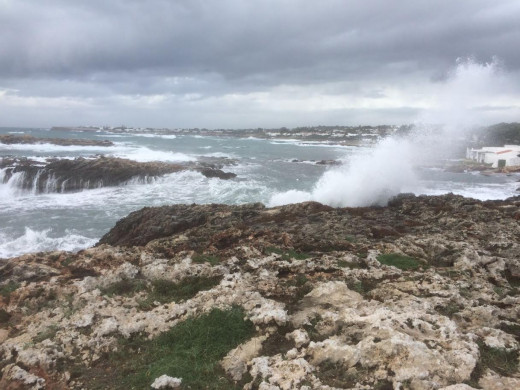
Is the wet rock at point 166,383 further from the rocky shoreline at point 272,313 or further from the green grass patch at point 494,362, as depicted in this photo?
the green grass patch at point 494,362

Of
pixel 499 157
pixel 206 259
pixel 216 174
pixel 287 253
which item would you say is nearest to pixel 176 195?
pixel 216 174

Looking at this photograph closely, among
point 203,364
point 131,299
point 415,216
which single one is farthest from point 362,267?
point 415,216

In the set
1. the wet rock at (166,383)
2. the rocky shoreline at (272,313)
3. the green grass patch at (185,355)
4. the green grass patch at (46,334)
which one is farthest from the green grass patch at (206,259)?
the wet rock at (166,383)

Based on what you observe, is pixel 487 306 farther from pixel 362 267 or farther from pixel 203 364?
pixel 203 364

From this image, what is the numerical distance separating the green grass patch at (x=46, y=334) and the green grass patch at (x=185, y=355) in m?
1.19

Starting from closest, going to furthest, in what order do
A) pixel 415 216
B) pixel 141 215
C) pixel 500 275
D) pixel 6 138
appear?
pixel 500 275 → pixel 415 216 → pixel 141 215 → pixel 6 138

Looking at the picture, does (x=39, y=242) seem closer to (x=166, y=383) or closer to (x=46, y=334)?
(x=46, y=334)

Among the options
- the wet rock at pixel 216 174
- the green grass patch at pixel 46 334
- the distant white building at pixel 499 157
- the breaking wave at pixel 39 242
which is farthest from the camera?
the distant white building at pixel 499 157

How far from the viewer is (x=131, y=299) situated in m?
7.43

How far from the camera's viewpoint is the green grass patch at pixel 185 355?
5.26m

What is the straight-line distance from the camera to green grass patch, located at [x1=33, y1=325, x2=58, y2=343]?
6.25 metres

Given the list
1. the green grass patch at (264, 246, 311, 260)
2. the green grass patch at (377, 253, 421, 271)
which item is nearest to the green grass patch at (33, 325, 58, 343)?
the green grass patch at (264, 246, 311, 260)

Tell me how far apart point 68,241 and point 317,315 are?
15.8 m

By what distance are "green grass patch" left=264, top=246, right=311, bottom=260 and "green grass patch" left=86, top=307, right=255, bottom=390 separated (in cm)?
261
